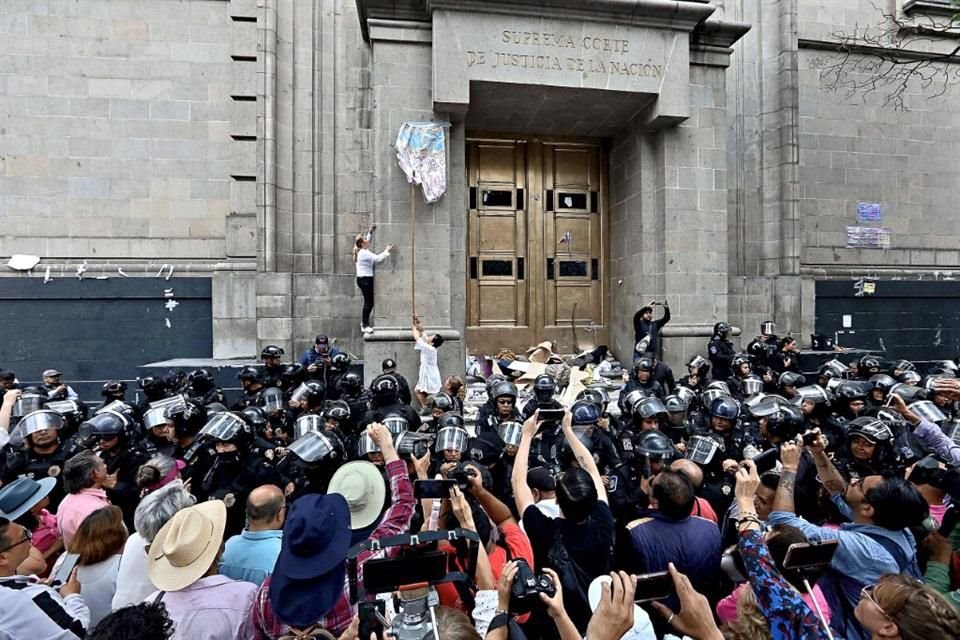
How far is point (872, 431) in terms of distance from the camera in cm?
376

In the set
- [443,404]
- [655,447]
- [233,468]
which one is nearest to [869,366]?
[655,447]

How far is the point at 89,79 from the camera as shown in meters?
11.2

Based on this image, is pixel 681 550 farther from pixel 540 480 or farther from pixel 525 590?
pixel 525 590

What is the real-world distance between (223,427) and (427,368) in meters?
4.95

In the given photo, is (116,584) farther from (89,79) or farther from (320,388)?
(89,79)

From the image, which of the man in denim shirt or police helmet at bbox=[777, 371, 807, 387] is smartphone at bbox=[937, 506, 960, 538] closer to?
the man in denim shirt

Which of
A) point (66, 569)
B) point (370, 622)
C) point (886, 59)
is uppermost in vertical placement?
point (886, 59)

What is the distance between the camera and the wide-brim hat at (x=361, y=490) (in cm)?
307

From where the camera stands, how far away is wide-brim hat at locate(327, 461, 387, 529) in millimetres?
3070

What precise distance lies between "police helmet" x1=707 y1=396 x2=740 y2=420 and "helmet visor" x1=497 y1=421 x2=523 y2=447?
1.80m

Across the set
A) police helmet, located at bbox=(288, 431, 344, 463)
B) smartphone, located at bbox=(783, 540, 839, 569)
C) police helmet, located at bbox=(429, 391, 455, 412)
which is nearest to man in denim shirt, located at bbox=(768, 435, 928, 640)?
smartphone, located at bbox=(783, 540, 839, 569)

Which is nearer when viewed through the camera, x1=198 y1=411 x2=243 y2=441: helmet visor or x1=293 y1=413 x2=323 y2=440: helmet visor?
x1=198 y1=411 x2=243 y2=441: helmet visor

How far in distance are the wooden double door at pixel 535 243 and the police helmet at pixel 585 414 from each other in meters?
6.97

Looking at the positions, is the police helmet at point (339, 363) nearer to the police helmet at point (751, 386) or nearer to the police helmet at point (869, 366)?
the police helmet at point (751, 386)
